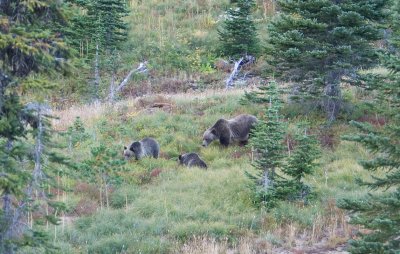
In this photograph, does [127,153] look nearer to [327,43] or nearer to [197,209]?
[197,209]

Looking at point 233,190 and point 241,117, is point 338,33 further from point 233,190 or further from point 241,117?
point 233,190

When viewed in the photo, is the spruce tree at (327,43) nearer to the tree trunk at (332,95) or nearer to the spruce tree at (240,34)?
the tree trunk at (332,95)

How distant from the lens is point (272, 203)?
39.8 feet

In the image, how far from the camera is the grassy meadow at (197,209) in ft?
35.6

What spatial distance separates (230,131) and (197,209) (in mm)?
5130

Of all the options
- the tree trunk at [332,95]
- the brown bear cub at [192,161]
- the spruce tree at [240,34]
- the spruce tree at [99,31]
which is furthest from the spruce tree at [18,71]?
the spruce tree at [240,34]

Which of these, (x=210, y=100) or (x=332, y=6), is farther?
(x=210, y=100)

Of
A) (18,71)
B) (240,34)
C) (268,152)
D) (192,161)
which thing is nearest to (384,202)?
(18,71)

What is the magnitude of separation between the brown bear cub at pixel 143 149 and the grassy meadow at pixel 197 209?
0.77 ft

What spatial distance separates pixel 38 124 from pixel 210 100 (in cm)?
1360

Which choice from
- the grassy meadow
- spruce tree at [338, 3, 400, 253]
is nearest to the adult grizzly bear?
the grassy meadow

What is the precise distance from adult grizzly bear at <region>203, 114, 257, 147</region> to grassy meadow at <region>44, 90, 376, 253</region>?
0.32 meters

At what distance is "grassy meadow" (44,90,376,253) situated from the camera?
10836 millimetres

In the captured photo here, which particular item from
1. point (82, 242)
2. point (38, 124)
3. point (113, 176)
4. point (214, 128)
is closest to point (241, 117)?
point (214, 128)
